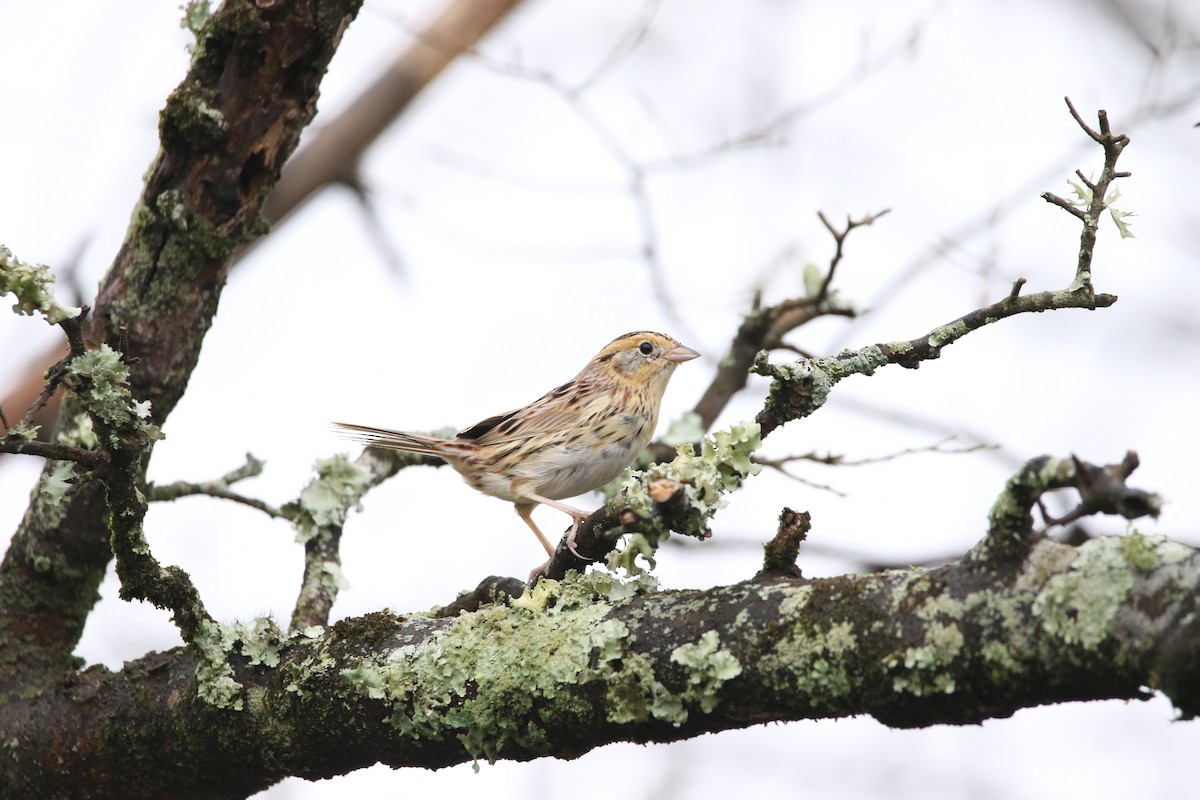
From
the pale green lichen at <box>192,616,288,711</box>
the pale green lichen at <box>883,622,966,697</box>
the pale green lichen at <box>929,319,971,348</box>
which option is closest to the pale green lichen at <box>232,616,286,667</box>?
the pale green lichen at <box>192,616,288,711</box>

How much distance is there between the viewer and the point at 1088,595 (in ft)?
7.21

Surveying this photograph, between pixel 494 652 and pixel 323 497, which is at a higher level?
pixel 323 497

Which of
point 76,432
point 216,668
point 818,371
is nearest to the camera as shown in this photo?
point 818,371

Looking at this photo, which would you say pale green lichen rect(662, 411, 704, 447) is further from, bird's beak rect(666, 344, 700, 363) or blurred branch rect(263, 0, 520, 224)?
blurred branch rect(263, 0, 520, 224)

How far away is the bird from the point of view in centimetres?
546

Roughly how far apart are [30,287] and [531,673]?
1.52 m

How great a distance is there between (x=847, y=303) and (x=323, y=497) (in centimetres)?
265

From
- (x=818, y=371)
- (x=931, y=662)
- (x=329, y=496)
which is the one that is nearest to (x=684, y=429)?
(x=329, y=496)

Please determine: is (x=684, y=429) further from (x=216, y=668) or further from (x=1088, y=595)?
(x=1088, y=595)

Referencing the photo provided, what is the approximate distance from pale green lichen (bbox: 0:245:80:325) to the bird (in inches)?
98.9

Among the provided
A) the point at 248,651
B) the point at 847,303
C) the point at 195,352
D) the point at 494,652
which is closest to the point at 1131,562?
the point at 494,652

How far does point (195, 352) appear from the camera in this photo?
166 inches

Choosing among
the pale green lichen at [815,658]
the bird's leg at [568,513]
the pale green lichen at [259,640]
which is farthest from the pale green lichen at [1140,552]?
the pale green lichen at [259,640]

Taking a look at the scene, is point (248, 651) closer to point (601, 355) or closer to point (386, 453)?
point (386, 453)
